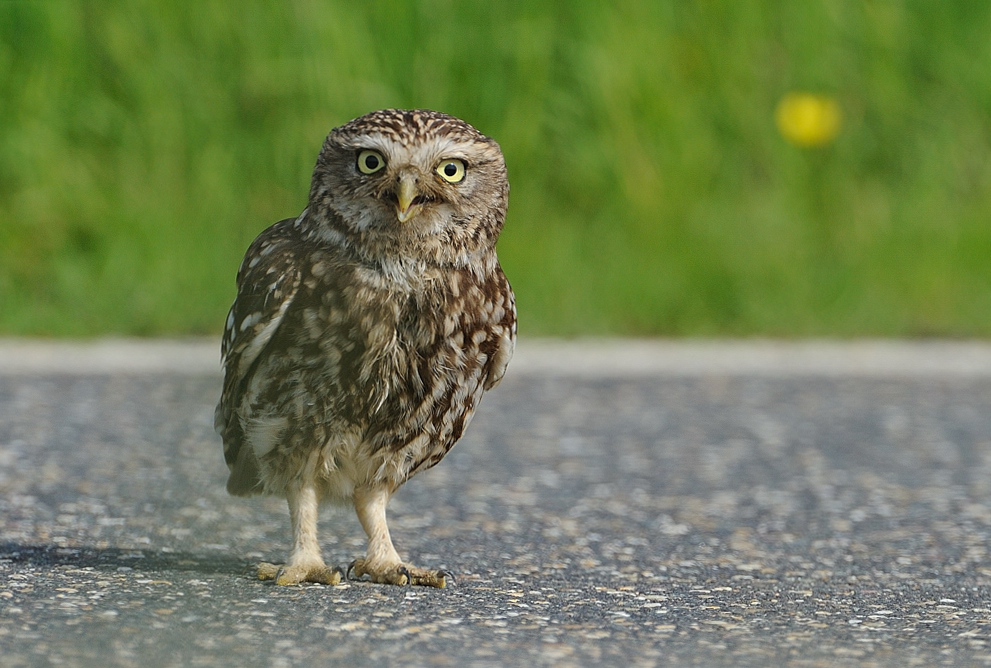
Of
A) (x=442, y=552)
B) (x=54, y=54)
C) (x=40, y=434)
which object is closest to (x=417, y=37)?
(x=54, y=54)

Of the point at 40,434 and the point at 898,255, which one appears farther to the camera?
the point at 898,255

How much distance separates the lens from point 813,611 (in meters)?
3.75

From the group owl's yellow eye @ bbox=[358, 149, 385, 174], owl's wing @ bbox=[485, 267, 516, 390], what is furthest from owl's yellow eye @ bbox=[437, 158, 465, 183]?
owl's wing @ bbox=[485, 267, 516, 390]

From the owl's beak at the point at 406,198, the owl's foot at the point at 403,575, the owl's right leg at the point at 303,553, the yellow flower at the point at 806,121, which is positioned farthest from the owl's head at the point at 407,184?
the yellow flower at the point at 806,121

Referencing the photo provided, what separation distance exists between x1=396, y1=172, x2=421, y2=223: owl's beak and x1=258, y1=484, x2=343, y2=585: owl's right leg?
2.28 feet

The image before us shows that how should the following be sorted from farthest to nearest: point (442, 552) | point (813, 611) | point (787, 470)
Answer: point (787, 470) → point (442, 552) → point (813, 611)

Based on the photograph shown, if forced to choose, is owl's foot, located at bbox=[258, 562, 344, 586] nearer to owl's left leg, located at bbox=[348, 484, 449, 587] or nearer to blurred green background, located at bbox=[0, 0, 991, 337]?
owl's left leg, located at bbox=[348, 484, 449, 587]

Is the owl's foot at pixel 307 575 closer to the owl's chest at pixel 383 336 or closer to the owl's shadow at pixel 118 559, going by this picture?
the owl's shadow at pixel 118 559

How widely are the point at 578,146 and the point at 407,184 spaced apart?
5.24m

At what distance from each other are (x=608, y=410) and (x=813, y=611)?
9.15 feet

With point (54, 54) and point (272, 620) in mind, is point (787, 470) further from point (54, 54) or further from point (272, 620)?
point (54, 54)

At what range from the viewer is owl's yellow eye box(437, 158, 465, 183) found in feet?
12.6

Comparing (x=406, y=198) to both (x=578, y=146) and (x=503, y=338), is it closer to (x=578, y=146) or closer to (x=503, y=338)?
(x=503, y=338)

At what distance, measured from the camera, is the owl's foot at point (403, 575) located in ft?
12.8
